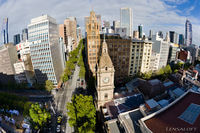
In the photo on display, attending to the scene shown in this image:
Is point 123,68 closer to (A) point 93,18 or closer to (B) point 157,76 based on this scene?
(B) point 157,76

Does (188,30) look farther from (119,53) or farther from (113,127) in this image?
(113,127)

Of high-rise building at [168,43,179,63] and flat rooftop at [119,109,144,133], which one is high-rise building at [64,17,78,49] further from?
flat rooftop at [119,109,144,133]

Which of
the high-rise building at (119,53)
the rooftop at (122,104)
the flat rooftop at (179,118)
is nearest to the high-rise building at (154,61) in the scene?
the high-rise building at (119,53)

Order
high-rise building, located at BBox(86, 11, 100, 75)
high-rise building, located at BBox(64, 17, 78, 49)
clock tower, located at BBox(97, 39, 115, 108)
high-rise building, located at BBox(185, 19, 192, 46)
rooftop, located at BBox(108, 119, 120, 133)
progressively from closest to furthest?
rooftop, located at BBox(108, 119, 120, 133) → clock tower, located at BBox(97, 39, 115, 108) → high-rise building, located at BBox(86, 11, 100, 75) → high-rise building, located at BBox(185, 19, 192, 46) → high-rise building, located at BBox(64, 17, 78, 49)

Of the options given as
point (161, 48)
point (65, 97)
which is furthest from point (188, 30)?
point (65, 97)

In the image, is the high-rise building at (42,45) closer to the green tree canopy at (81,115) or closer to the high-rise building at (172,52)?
the green tree canopy at (81,115)

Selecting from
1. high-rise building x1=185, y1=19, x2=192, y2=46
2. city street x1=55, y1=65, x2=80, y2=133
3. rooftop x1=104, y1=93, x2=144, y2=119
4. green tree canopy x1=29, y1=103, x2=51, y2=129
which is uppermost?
high-rise building x1=185, y1=19, x2=192, y2=46

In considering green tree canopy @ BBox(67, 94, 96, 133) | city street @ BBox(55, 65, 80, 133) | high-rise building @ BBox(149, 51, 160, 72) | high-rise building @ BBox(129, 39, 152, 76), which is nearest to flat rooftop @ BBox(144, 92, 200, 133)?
green tree canopy @ BBox(67, 94, 96, 133)
